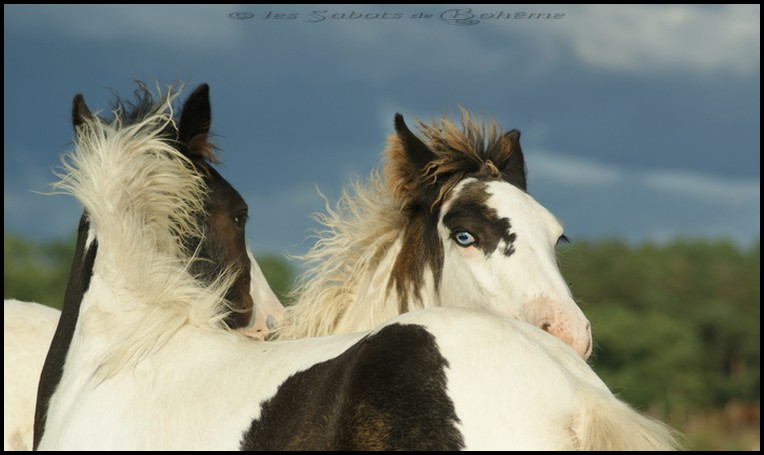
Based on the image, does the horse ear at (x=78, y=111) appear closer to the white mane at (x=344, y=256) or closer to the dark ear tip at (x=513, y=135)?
the white mane at (x=344, y=256)

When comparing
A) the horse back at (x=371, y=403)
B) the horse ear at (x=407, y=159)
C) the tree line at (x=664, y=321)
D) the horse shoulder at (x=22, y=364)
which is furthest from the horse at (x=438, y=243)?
the tree line at (x=664, y=321)

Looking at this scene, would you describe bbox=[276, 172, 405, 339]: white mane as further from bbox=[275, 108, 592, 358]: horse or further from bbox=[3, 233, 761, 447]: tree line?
bbox=[3, 233, 761, 447]: tree line

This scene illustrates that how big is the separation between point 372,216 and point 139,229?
1.41 m

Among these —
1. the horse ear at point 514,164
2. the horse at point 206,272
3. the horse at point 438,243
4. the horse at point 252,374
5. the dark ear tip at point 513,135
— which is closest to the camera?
the horse at point 252,374

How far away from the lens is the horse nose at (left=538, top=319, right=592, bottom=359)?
401cm

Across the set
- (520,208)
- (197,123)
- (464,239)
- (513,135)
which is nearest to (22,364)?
(197,123)

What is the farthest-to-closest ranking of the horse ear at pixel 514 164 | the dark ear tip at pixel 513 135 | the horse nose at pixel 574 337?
1. the dark ear tip at pixel 513 135
2. the horse ear at pixel 514 164
3. the horse nose at pixel 574 337

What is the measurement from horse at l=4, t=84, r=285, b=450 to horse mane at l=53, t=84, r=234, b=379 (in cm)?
10

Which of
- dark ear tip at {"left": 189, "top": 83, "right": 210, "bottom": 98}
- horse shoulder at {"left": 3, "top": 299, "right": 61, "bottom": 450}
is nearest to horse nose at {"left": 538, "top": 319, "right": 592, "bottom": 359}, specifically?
dark ear tip at {"left": 189, "top": 83, "right": 210, "bottom": 98}

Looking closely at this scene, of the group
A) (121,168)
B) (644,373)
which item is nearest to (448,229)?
(121,168)

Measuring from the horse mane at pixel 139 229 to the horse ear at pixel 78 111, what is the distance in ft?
0.15

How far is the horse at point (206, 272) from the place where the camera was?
16.0 feet

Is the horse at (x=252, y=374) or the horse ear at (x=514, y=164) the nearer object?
the horse at (x=252, y=374)

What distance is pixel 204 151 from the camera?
5215 mm
